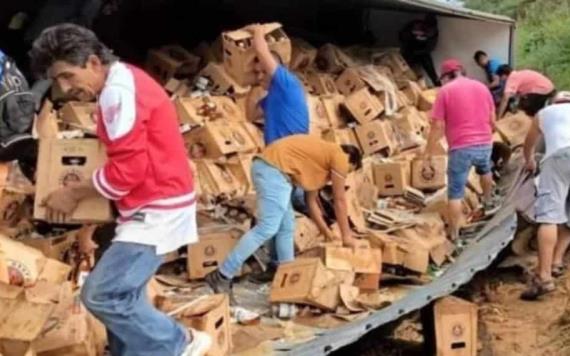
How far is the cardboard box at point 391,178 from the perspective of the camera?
10000 millimetres

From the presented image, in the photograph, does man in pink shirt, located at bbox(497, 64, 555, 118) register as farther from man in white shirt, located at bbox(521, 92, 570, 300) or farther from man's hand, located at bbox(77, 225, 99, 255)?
man's hand, located at bbox(77, 225, 99, 255)

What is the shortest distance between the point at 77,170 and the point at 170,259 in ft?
6.14

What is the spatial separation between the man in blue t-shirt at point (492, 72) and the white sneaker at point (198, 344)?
859 centimetres

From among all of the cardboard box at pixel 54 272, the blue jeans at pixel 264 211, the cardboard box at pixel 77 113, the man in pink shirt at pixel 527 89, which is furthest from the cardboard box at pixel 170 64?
the cardboard box at pixel 54 272

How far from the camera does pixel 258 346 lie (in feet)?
18.8

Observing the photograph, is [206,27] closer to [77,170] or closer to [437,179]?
[437,179]

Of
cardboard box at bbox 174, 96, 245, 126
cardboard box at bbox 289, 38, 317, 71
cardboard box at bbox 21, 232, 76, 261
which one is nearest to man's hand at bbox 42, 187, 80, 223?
cardboard box at bbox 21, 232, 76, 261

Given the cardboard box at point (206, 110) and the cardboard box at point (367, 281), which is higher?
the cardboard box at point (206, 110)

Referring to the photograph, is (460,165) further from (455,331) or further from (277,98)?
(455,331)

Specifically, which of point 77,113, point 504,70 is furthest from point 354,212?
point 504,70

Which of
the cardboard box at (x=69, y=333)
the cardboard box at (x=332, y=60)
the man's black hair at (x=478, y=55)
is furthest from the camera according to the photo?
the man's black hair at (x=478, y=55)

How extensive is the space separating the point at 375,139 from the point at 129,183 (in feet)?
22.0

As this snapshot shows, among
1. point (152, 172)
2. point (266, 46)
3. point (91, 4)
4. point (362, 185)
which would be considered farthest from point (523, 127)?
point (152, 172)

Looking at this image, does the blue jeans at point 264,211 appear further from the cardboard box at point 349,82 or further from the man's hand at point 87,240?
the cardboard box at point 349,82
